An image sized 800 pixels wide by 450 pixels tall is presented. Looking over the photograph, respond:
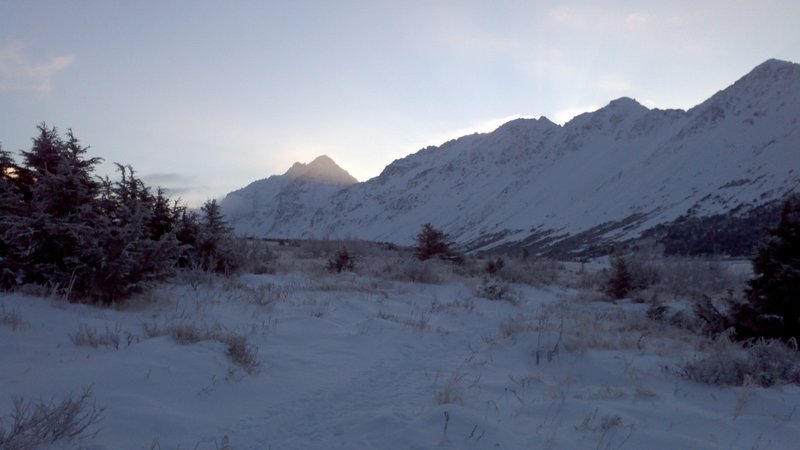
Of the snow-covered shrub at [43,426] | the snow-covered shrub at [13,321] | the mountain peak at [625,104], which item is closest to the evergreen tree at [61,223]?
the snow-covered shrub at [13,321]

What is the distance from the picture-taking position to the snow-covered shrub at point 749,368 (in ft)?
17.8

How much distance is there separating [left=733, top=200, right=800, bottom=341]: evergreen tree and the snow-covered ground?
0.92 metres

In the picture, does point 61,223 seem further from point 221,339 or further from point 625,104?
point 625,104

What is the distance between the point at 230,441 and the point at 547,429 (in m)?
2.40

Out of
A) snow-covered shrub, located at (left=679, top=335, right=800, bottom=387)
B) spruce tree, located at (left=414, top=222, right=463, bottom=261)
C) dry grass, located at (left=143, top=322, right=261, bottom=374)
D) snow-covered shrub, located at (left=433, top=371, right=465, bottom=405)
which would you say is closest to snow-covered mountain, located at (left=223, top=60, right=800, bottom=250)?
spruce tree, located at (left=414, top=222, right=463, bottom=261)

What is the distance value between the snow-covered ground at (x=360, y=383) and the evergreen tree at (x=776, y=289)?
36.3 inches

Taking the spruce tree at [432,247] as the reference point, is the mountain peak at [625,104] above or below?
above

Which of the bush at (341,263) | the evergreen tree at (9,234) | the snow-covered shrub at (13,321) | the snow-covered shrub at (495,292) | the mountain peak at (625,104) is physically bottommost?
the snow-covered shrub at (495,292)

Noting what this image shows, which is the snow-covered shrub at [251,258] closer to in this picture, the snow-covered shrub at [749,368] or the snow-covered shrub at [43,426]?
the snow-covered shrub at [43,426]

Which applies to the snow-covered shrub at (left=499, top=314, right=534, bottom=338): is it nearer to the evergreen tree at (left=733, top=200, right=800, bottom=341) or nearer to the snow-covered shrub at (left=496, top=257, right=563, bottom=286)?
the evergreen tree at (left=733, top=200, right=800, bottom=341)

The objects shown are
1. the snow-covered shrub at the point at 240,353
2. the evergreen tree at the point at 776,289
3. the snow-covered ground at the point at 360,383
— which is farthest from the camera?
the evergreen tree at the point at 776,289

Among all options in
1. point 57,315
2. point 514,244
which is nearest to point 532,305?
point 57,315

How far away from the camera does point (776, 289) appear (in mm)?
7797

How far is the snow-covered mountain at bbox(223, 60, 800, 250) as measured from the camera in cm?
6506
